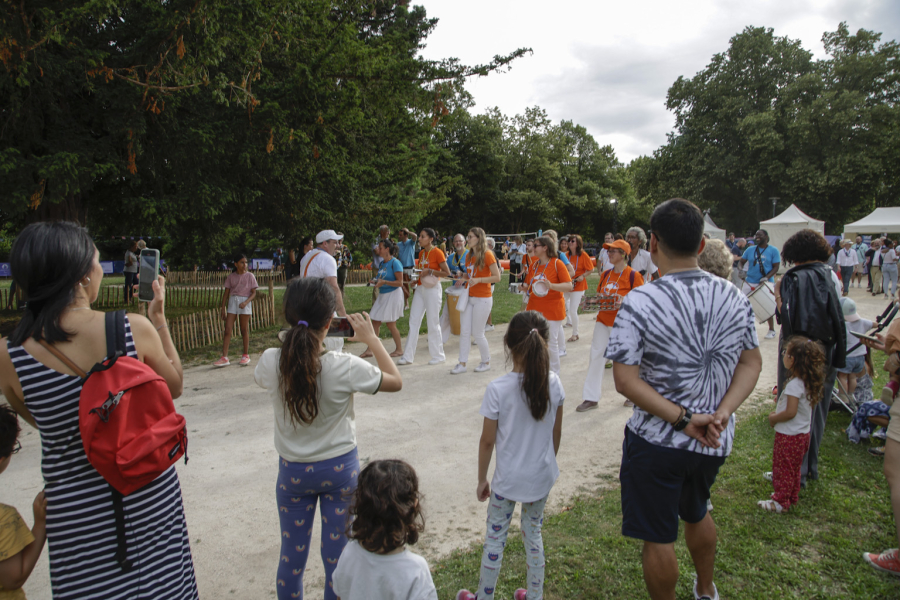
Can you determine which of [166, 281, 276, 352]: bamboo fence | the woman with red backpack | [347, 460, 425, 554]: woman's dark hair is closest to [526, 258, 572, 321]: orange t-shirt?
[347, 460, 425, 554]: woman's dark hair

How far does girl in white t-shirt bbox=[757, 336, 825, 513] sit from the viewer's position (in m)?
3.61

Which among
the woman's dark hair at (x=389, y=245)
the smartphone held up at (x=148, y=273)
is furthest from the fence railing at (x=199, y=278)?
the smartphone held up at (x=148, y=273)

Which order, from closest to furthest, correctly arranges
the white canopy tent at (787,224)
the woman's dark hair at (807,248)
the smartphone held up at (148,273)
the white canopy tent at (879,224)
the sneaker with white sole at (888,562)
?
the smartphone held up at (148,273) → the sneaker with white sole at (888,562) → the woman's dark hair at (807,248) → the white canopy tent at (879,224) → the white canopy tent at (787,224)

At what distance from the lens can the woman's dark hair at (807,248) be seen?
3.88 metres

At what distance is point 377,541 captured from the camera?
5.93 ft

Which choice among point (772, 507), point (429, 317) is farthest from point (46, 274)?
point (429, 317)

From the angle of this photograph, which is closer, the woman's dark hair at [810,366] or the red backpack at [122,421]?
the red backpack at [122,421]

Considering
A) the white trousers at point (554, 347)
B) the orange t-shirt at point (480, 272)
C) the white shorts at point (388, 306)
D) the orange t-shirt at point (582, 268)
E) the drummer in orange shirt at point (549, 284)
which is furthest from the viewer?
the orange t-shirt at point (582, 268)

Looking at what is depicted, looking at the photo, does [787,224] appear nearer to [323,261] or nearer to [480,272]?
[480,272]

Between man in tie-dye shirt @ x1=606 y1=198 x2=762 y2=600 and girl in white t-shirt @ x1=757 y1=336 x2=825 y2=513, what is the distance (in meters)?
1.72

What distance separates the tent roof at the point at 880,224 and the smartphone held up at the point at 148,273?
30.2 metres

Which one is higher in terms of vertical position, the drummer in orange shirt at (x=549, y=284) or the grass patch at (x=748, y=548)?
the drummer in orange shirt at (x=549, y=284)

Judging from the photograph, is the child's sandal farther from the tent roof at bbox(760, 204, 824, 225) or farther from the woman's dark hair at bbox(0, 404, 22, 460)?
the tent roof at bbox(760, 204, 824, 225)

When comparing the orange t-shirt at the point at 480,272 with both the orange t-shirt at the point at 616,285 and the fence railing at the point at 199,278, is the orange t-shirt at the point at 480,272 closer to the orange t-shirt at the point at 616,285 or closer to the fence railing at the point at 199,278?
the orange t-shirt at the point at 616,285
